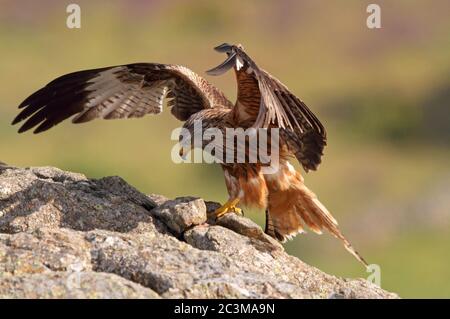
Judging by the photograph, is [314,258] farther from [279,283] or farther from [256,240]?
[279,283]

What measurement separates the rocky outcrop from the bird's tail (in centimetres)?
91

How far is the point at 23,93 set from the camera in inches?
1309

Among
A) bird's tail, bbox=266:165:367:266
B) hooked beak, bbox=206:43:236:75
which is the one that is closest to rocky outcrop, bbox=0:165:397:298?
bird's tail, bbox=266:165:367:266

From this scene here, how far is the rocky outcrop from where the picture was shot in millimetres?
→ 6914

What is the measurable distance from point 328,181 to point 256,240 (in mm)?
20073

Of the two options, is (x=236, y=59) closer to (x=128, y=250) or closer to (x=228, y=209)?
(x=228, y=209)

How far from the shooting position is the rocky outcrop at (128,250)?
6914mm

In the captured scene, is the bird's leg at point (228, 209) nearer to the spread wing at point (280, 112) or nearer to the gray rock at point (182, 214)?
the gray rock at point (182, 214)

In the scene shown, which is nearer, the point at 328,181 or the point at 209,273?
the point at 209,273

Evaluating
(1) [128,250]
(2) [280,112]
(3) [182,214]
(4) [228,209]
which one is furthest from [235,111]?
(1) [128,250]

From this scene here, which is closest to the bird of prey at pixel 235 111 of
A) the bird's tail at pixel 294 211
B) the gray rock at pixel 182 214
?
the bird's tail at pixel 294 211

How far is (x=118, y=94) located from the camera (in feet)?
39.1

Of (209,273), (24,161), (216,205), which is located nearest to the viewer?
(209,273)

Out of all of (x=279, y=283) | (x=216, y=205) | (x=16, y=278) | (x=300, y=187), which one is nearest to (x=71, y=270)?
(x=16, y=278)
